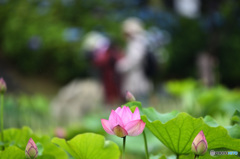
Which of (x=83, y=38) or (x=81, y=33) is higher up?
(x=81, y=33)

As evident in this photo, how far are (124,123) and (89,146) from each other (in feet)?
0.39

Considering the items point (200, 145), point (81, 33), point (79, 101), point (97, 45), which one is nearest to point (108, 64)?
point (97, 45)

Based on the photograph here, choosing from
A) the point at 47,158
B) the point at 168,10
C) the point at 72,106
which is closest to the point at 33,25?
the point at 168,10

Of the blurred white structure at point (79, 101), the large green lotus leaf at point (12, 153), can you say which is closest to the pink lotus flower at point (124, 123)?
the large green lotus leaf at point (12, 153)

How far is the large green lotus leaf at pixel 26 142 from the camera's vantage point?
3.25 ft

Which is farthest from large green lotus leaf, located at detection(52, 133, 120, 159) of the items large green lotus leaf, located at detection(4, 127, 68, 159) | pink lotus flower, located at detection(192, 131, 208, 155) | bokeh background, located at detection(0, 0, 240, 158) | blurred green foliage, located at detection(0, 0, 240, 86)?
blurred green foliage, located at detection(0, 0, 240, 86)

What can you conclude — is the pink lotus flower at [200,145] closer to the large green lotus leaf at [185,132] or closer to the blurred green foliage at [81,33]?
the large green lotus leaf at [185,132]

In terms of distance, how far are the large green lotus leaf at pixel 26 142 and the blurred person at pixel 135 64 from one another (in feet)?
13.7

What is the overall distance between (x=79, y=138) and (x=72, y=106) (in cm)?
511

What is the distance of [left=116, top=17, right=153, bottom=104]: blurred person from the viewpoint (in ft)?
17.5

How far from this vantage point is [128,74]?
220 inches

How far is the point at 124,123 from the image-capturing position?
2.72 feet

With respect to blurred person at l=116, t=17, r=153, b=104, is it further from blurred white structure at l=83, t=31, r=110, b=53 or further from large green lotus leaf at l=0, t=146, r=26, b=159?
large green lotus leaf at l=0, t=146, r=26, b=159

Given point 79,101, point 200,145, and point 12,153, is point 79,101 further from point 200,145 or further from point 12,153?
point 200,145
